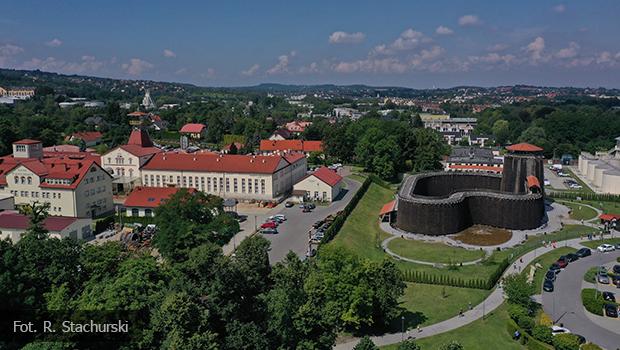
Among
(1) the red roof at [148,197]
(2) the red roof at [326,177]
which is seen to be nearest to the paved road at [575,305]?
(2) the red roof at [326,177]

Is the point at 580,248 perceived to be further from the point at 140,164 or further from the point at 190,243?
the point at 140,164

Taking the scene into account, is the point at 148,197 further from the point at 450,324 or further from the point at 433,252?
the point at 450,324

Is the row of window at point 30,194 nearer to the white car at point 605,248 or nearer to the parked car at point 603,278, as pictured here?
the parked car at point 603,278

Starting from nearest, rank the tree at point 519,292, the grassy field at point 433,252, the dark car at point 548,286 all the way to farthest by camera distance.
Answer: the tree at point 519,292 → the dark car at point 548,286 → the grassy field at point 433,252

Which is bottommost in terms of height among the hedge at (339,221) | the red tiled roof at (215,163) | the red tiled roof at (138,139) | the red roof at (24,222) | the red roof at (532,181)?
the hedge at (339,221)

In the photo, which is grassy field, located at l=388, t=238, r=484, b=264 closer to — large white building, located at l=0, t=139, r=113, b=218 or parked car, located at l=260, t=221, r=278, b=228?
parked car, located at l=260, t=221, r=278, b=228

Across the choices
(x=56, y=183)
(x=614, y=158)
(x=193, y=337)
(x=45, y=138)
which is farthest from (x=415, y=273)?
(x=45, y=138)
